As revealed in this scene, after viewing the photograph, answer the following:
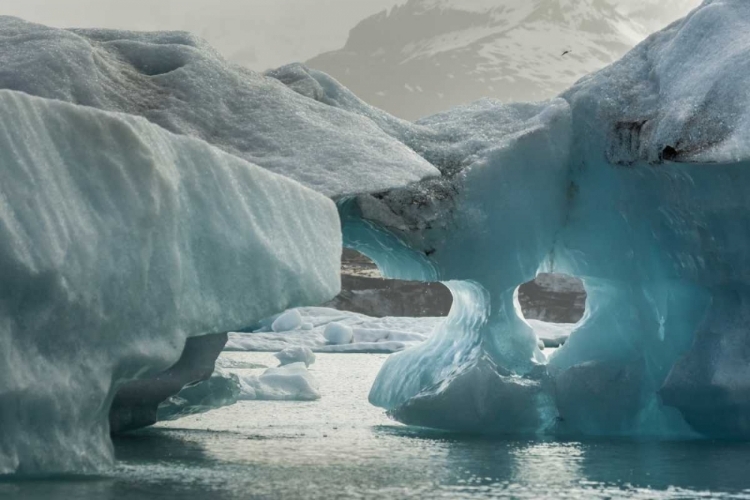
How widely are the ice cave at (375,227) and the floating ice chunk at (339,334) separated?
1152 centimetres

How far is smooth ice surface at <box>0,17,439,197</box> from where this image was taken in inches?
194

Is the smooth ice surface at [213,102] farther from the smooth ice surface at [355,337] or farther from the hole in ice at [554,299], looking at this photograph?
the hole in ice at [554,299]

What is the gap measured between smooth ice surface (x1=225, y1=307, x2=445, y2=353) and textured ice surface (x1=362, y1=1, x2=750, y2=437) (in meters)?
10.7

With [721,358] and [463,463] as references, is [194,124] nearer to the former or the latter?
[463,463]

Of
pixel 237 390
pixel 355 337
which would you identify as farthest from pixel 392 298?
pixel 237 390

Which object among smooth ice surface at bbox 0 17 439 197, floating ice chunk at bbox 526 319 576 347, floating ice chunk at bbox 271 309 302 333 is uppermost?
smooth ice surface at bbox 0 17 439 197

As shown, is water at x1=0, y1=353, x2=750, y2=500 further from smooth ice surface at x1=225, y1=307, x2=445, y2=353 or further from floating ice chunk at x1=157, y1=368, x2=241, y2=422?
smooth ice surface at x1=225, y1=307, x2=445, y2=353

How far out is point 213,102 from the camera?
18.1 ft

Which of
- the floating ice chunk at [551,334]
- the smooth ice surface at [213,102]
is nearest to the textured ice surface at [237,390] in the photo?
the smooth ice surface at [213,102]

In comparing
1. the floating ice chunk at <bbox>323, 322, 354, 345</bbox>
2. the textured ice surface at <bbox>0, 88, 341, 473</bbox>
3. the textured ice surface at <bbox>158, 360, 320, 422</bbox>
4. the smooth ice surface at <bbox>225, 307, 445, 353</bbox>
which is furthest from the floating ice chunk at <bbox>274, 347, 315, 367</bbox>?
the textured ice surface at <bbox>0, 88, 341, 473</bbox>

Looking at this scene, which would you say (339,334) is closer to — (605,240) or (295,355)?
(295,355)

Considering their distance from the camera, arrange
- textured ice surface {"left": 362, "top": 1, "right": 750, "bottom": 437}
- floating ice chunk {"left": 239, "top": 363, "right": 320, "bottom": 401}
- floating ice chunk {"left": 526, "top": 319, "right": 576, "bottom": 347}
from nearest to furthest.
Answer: textured ice surface {"left": 362, "top": 1, "right": 750, "bottom": 437} → floating ice chunk {"left": 239, "top": 363, "right": 320, "bottom": 401} → floating ice chunk {"left": 526, "top": 319, "right": 576, "bottom": 347}

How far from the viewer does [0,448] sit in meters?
3.56

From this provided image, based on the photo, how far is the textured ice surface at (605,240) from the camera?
5906 mm
